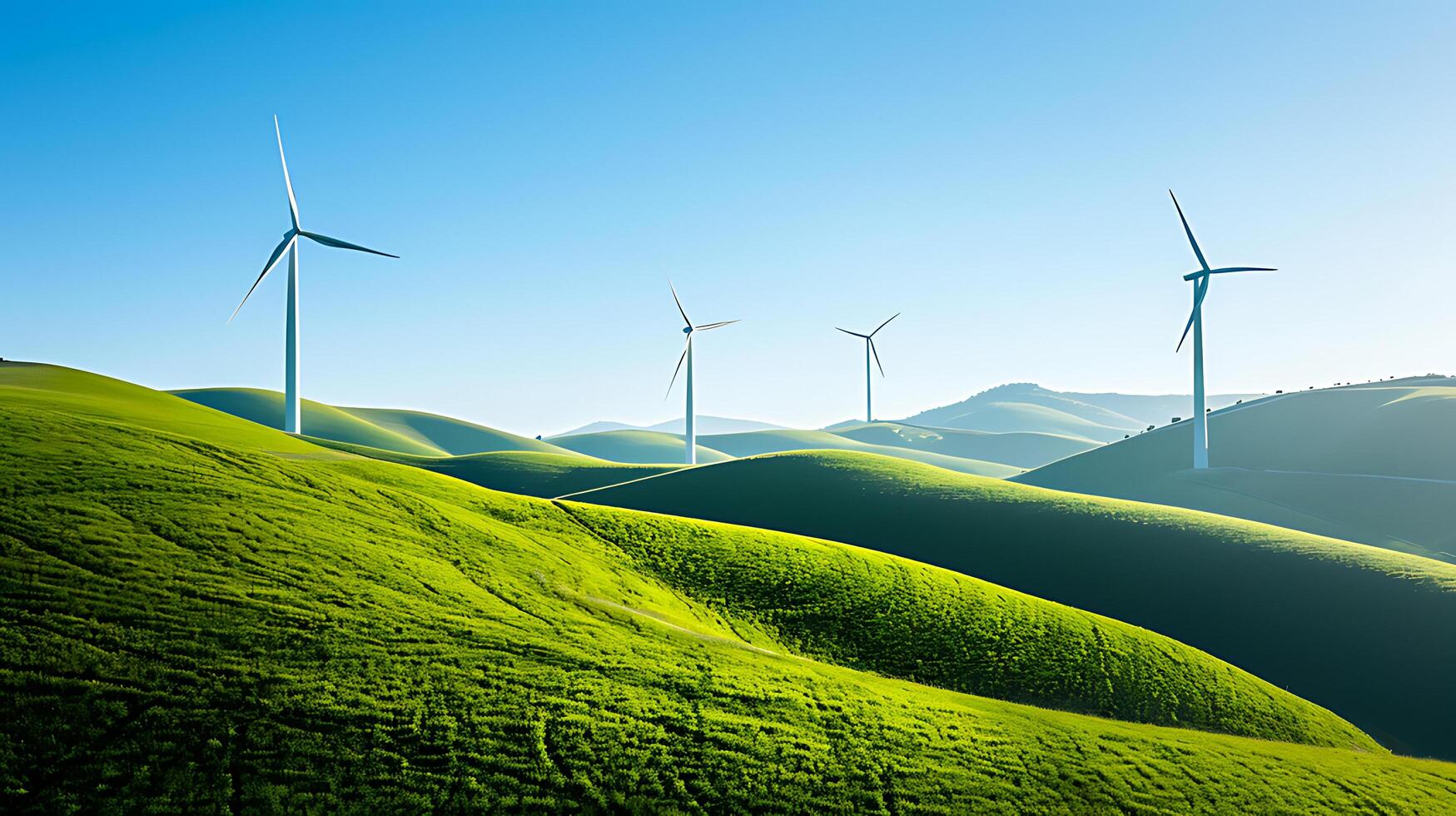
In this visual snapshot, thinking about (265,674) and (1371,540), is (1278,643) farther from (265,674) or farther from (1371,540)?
(265,674)

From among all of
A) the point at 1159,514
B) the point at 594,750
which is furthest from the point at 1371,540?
the point at 594,750

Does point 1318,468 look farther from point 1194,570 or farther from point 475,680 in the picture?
point 475,680

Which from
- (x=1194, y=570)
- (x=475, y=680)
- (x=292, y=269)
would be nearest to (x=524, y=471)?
(x=292, y=269)

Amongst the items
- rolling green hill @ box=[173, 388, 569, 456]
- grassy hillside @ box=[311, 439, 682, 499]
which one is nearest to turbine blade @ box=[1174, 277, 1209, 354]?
grassy hillside @ box=[311, 439, 682, 499]

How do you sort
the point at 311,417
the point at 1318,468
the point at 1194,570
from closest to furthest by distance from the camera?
the point at 1194,570 → the point at 1318,468 → the point at 311,417

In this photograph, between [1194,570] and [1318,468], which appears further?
[1318,468]

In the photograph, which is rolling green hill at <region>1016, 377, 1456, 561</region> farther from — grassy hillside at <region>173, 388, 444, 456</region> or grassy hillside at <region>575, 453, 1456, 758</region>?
grassy hillside at <region>173, 388, 444, 456</region>
